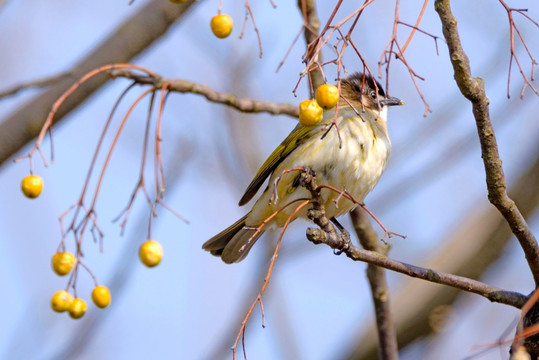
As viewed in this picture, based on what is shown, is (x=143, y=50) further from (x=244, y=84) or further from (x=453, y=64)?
(x=244, y=84)

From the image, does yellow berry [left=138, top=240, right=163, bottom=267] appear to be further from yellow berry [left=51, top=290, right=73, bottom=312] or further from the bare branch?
the bare branch

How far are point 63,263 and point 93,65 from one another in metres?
1.49

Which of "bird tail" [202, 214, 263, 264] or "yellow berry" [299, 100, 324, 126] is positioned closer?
"yellow berry" [299, 100, 324, 126]

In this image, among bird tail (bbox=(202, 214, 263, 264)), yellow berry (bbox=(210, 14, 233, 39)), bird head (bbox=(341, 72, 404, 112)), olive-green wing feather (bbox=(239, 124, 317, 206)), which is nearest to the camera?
yellow berry (bbox=(210, 14, 233, 39))

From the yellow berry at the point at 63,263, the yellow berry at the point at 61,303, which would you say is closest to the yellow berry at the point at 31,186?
the yellow berry at the point at 63,263

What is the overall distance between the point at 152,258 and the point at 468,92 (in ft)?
5.98

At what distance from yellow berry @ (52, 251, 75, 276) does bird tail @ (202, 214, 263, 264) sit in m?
1.85

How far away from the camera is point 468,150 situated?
782 centimetres

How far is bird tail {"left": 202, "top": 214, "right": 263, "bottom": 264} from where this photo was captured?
19.2 feet

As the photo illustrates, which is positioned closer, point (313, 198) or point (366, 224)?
point (313, 198)

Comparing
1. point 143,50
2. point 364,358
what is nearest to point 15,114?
point 143,50

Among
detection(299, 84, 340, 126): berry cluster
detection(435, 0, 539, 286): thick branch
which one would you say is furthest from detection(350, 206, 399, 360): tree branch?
detection(299, 84, 340, 126): berry cluster

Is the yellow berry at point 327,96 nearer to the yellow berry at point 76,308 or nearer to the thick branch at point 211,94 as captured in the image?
the thick branch at point 211,94

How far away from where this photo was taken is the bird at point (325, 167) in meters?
5.22
